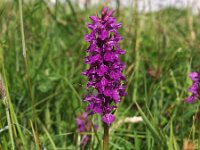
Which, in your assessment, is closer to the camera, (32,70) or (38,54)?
(32,70)

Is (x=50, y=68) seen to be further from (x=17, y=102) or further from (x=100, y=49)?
(x=100, y=49)

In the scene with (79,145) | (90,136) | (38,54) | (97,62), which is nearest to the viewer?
(97,62)

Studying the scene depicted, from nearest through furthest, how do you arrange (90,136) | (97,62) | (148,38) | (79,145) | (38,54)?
1. (97,62)
2. (79,145)
3. (90,136)
4. (38,54)
5. (148,38)

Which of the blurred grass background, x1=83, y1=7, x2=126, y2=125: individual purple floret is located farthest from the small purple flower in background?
x1=83, y1=7, x2=126, y2=125: individual purple floret

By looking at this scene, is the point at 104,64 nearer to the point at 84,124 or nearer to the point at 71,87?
the point at 71,87

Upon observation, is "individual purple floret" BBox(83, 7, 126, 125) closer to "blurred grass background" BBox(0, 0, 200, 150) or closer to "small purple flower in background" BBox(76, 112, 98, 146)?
"blurred grass background" BBox(0, 0, 200, 150)


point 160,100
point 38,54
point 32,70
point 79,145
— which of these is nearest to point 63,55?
point 38,54

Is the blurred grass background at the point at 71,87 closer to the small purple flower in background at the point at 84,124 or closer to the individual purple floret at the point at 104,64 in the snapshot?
the small purple flower in background at the point at 84,124

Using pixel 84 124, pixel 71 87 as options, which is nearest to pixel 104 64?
pixel 71 87
